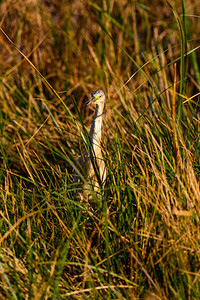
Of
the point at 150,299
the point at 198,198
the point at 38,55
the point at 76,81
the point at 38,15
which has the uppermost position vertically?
the point at 38,15

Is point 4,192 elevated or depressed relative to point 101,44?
Result: depressed

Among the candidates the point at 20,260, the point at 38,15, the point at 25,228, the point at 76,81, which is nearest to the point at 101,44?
the point at 76,81

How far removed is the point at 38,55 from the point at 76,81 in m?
0.52

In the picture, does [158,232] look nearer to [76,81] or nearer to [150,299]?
[150,299]

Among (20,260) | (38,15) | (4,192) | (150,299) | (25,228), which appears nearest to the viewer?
(150,299)

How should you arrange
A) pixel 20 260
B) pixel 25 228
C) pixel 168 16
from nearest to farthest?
1. pixel 20 260
2. pixel 25 228
3. pixel 168 16

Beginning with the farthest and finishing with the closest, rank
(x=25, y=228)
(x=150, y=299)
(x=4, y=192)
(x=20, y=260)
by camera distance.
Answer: (x=4, y=192) → (x=25, y=228) → (x=20, y=260) → (x=150, y=299)

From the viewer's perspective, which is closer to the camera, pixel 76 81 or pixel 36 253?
pixel 36 253

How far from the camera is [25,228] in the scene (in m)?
2.14

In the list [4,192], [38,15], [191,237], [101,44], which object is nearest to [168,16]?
[101,44]

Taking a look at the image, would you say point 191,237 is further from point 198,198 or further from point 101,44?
point 101,44

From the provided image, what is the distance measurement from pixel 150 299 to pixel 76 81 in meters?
2.55

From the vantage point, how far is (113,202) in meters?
2.17

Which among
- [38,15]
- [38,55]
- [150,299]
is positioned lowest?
[150,299]
